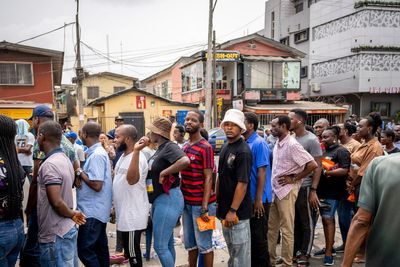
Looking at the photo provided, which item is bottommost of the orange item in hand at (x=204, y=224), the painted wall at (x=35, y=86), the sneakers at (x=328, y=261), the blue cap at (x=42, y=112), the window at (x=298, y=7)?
the sneakers at (x=328, y=261)

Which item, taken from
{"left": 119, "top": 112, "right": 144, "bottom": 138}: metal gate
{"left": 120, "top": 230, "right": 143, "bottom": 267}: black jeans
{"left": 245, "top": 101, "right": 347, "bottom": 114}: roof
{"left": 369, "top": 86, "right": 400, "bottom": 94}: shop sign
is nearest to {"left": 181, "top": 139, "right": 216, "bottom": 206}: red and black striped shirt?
{"left": 120, "top": 230, "right": 143, "bottom": 267}: black jeans

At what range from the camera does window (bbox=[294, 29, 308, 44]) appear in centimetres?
3520

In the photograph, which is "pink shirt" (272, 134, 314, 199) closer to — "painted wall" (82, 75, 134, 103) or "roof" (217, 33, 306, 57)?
"roof" (217, 33, 306, 57)

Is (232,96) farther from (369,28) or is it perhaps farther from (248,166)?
(248,166)

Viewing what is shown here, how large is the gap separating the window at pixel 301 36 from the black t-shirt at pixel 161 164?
34979 mm

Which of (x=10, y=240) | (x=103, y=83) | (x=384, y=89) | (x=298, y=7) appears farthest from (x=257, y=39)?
(x=10, y=240)

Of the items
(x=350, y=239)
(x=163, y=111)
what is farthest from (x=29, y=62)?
(x=350, y=239)

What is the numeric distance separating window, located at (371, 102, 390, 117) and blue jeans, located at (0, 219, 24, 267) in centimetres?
3031

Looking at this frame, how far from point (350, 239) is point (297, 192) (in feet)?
7.53

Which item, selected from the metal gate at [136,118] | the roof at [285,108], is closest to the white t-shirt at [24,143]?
the metal gate at [136,118]

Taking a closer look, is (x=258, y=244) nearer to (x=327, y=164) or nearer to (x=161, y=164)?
(x=161, y=164)

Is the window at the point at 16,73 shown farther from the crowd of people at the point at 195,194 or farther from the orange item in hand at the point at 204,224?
the orange item in hand at the point at 204,224

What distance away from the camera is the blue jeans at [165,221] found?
3.56m

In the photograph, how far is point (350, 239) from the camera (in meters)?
2.04
